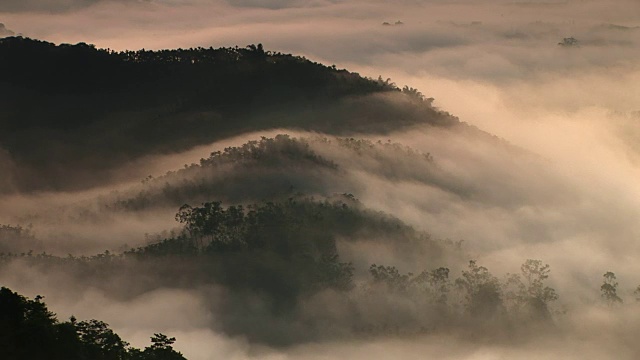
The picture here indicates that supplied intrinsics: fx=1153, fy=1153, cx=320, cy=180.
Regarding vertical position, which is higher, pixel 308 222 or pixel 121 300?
pixel 308 222

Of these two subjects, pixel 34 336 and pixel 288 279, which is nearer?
pixel 34 336

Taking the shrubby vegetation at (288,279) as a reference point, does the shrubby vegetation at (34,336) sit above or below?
below

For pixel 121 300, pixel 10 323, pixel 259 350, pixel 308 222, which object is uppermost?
pixel 308 222

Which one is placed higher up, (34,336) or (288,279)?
(288,279)

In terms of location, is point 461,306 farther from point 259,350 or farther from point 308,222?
point 259,350

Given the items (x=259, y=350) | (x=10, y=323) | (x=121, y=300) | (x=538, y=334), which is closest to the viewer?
(x=10, y=323)

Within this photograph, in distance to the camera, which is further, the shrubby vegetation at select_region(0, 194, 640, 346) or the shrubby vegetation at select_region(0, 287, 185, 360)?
the shrubby vegetation at select_region(0, 194, 640, 346)

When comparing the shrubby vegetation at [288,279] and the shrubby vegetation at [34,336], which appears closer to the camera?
the shrubby vegetation at [34,336]

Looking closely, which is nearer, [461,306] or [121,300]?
[121,300]

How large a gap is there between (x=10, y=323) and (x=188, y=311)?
91865mm

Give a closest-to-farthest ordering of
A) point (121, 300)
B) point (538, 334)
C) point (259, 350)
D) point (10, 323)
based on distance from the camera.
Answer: point (10, 323) < point (259, 350) < point (121, 300) < point (538, 334)

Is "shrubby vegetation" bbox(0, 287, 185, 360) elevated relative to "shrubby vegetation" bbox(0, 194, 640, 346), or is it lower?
lower

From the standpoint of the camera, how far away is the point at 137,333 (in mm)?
172750

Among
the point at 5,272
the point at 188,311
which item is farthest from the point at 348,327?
the point at 5,272
